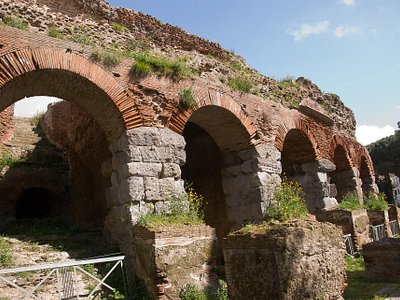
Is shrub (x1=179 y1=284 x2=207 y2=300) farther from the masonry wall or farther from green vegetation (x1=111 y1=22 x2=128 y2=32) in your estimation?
the masonry wall

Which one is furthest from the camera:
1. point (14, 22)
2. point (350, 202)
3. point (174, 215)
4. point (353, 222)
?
point (350, 202)

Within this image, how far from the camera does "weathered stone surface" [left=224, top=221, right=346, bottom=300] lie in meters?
3.30

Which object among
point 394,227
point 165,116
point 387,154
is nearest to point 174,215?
point 165,116

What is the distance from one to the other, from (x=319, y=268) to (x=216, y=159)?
21.2 feet

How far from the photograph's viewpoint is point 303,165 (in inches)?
430

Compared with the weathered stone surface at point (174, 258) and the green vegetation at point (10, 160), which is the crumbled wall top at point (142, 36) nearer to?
the weathered stone surface at point (174, 258)

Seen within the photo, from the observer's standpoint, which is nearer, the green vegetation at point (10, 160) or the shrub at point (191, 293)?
the shrub at point (191, 293)

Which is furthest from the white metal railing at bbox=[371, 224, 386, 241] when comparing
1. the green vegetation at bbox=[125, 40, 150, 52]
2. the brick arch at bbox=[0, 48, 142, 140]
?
the green vegetation at bbox=[125, 40, 150, 52]

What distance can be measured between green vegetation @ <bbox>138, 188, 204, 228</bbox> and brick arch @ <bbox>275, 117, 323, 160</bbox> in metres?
3.64

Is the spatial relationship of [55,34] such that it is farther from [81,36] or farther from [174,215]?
[174,215]

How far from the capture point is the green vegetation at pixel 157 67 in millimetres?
6816

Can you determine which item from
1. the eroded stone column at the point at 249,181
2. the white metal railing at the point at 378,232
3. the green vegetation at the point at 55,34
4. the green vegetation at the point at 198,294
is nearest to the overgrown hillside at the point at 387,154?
the white metal railing at the point at 378,232

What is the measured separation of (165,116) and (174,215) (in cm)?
185

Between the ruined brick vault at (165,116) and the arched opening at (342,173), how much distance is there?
669 millimetres
